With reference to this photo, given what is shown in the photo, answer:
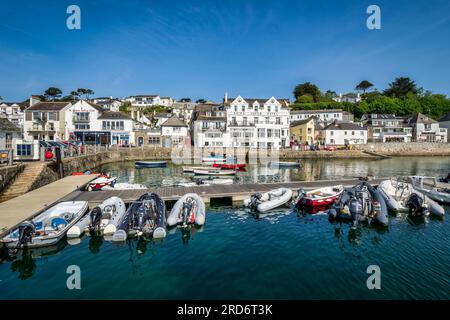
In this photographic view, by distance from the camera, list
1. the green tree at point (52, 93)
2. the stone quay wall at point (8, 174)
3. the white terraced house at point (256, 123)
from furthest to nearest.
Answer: the green tree at point (52, 93)
the white terraced house at point (256, 123)
the stone quay wall at point (8, 174)

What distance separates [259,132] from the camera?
69.8 metres

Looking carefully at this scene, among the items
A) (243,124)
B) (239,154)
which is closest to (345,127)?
(243,124)

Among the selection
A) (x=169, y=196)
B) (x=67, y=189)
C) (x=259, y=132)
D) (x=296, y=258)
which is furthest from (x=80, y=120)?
(x=296, y=258)

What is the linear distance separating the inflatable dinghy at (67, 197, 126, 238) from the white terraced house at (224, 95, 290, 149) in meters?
51.6

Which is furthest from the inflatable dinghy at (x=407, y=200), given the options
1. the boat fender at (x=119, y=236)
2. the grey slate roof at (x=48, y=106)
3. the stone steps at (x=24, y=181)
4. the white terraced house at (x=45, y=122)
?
the grey slate roof at (x=48, y=106)

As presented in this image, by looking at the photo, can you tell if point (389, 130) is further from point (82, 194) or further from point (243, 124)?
point (82, 194)

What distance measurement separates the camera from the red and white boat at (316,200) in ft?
65.7

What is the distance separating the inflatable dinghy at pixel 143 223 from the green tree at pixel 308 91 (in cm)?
11958

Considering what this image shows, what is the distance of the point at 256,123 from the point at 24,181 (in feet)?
178

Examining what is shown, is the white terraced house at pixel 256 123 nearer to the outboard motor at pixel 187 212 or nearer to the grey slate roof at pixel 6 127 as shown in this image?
the grey slate roof at pixel 6 127

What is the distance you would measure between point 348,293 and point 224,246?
6079mm

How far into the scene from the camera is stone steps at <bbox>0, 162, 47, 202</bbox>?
2010cm

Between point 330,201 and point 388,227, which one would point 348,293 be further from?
point 330,201

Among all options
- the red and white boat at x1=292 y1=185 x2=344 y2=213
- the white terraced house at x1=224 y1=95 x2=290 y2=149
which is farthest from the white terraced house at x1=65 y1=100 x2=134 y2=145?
the red and white boat at x1=292 y1=185 x2=344 y2=213
